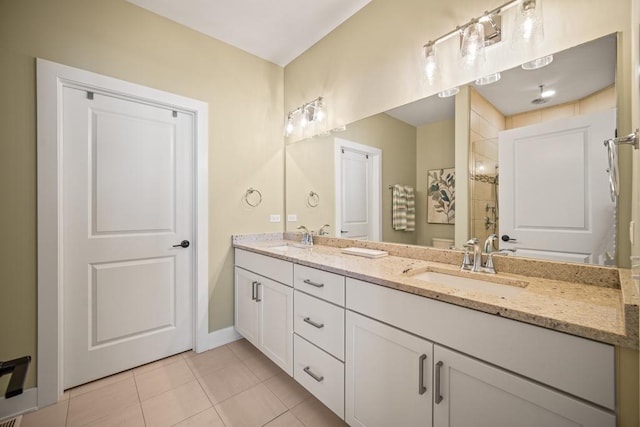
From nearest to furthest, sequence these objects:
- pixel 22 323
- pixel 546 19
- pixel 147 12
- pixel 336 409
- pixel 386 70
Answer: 1. pixel 546 19
2. pixel 336 409
3. pixel 22 323
4. pixel 386 70
5. pixel 147 12

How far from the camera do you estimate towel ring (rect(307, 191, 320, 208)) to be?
2.42m

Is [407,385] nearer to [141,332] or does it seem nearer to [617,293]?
[617,293]

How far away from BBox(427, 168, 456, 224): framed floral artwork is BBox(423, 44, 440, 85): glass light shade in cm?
55

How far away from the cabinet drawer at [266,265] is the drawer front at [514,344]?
0.73 metres

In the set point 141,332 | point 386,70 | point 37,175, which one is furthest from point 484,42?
point 141,332

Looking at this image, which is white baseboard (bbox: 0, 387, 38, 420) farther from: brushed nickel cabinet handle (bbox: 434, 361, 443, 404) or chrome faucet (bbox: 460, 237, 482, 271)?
chrome faucet (bbox: 460, 237, 482, 271)

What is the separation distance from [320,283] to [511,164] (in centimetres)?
112

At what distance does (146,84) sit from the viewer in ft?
6.45

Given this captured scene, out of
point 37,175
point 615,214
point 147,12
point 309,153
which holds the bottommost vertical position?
point 615,214

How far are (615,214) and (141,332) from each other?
282 centimetres

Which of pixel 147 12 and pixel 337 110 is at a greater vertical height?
pixel 147 12

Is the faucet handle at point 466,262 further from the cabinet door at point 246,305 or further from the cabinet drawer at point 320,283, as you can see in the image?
the cabinet door at point 246,305

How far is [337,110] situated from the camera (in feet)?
7.27

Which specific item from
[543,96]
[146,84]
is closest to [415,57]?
[543,96]
